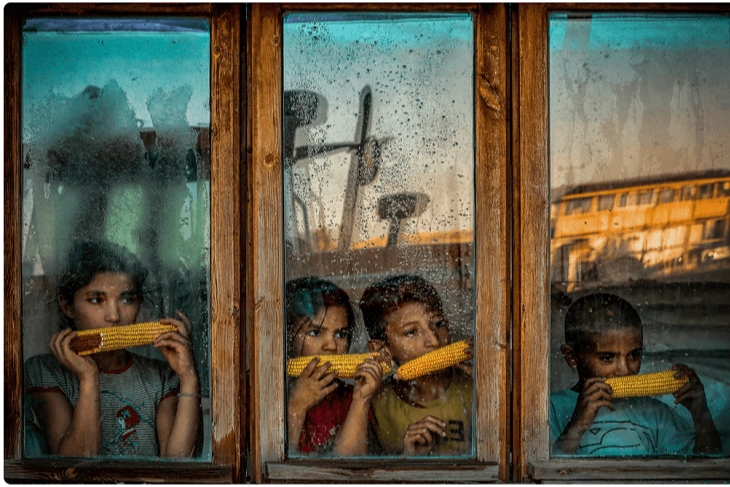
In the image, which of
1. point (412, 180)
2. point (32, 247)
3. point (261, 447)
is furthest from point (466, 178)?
point (32, 247)

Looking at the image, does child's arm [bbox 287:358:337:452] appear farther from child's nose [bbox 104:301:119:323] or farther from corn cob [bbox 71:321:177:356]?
child's nose [bbox 104:301:119:323]

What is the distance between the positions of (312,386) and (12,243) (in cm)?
157

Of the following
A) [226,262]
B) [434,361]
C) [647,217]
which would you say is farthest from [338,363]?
[647,217]

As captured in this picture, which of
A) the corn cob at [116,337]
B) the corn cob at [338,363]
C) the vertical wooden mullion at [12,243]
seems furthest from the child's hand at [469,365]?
the vertical wooden mullion at [12,243]

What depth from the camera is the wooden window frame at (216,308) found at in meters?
3.72

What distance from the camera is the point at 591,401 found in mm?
3705

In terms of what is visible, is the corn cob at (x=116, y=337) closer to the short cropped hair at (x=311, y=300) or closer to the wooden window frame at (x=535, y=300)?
the short cropped hair at (x=311, y=300)

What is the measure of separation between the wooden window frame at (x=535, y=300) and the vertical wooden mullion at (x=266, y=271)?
112 cm

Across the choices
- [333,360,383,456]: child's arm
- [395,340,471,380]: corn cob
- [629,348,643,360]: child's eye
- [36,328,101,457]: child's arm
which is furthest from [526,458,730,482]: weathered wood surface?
[36,328,101,457]: child's arm

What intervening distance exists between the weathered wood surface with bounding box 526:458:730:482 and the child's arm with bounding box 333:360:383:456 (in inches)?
31.9

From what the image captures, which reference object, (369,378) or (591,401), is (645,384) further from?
(369,378)

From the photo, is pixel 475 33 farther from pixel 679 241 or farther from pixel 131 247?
pixel 131 247

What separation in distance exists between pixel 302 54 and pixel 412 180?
80 cm

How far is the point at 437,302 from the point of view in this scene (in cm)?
374
